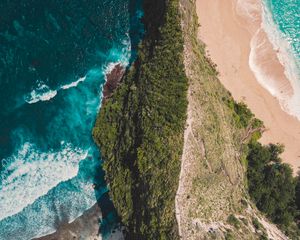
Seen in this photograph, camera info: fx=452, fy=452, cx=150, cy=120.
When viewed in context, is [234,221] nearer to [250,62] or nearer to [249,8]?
[250,62]

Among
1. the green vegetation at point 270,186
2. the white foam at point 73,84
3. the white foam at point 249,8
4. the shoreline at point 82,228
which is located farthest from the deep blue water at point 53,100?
the green vegetation at point 270,186

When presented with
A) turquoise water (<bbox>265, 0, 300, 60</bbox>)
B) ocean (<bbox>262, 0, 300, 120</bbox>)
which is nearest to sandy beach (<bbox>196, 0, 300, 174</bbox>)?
ocean (<bbox>262, 0, 300, 120</bbox>)

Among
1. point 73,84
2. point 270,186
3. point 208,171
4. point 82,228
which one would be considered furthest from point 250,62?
point 82,228

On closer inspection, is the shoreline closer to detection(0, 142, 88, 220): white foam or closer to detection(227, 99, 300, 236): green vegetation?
detection(0, 142, 88, 220): white foam

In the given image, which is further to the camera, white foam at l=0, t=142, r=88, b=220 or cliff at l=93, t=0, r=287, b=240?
white foam at l=0, t=142, r=88, b=220

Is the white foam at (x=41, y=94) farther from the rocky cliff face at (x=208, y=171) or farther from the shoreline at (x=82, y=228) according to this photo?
the rocky cliff face at (x=208, y=171)
